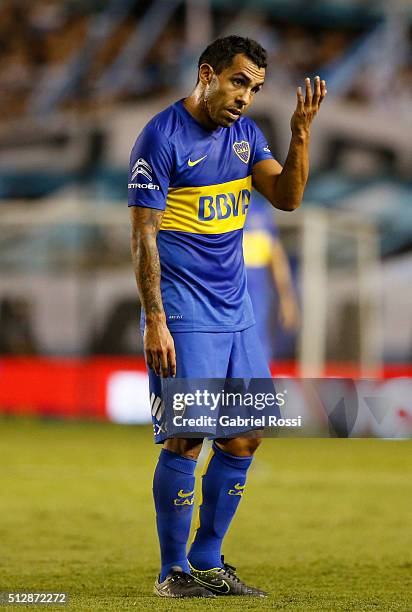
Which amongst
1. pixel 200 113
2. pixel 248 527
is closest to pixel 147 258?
pixel 200 113

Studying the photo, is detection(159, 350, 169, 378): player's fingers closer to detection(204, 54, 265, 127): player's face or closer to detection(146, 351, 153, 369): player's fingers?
detection(146, 351, 153, 369): player's fingers

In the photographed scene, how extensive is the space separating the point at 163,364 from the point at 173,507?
46 cm

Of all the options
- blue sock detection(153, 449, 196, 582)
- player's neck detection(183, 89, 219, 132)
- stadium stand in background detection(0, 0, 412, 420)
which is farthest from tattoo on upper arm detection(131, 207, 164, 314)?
stadium stand in background detection(0, 0, 412, 420)

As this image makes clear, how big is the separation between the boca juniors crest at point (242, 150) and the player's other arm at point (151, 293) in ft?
1.19

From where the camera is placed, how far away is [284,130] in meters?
13.0

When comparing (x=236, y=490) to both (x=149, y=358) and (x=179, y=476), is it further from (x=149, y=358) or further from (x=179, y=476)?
(x=149, y=358)

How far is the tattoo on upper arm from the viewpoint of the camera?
12.3ft

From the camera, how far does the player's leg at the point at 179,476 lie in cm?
384

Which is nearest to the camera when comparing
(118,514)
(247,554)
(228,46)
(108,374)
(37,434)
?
(228,46)

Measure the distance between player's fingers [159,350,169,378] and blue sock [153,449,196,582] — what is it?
0.27 metres

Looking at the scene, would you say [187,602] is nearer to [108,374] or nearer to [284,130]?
[108,374]

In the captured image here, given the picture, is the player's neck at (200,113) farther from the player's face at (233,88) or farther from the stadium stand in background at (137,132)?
the stadium stand in background at (137,132)

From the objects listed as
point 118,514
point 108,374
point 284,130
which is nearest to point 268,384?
point 118,514

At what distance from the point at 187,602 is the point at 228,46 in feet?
5.34
